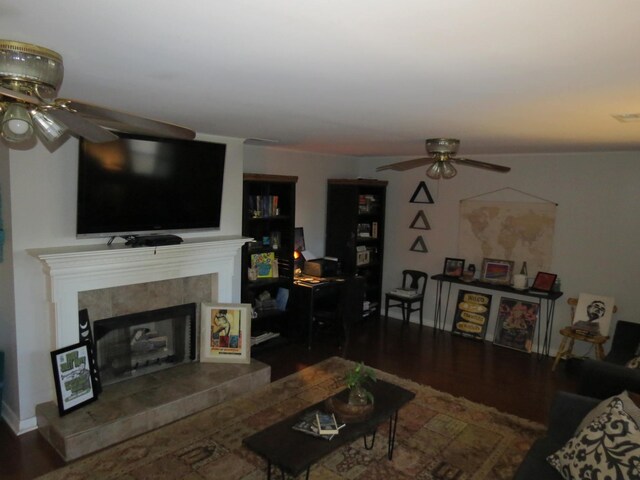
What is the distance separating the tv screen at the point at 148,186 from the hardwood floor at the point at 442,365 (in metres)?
1.60

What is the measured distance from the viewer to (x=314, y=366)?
461cm

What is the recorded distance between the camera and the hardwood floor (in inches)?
155

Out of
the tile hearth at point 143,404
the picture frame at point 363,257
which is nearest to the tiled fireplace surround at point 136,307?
the tile hearth at point 143,404

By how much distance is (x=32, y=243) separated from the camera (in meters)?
3.14

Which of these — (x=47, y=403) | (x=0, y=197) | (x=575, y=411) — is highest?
(x=0, y=197)

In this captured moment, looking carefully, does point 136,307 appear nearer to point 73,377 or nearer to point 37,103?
point 73,377

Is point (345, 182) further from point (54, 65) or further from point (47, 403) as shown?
point (54, 65)

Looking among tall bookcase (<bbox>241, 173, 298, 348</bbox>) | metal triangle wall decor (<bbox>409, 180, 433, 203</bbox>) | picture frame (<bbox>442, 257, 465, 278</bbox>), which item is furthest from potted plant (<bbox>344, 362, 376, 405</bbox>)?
metal triangle wall decor (<bbox>409, 180, 433, 203</bbox>)

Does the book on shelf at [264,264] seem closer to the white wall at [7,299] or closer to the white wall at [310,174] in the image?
A: the white wall at [310,174]

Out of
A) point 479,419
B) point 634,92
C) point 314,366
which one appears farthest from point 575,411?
point 314,366

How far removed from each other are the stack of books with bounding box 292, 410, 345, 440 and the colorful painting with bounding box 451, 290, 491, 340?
342cm

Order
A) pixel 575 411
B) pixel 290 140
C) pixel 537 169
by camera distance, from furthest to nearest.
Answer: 1. pixel 537 169
2. pixel 290 140
3. pixel 575 411

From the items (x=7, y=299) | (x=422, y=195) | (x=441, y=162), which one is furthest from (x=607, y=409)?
(x=422, y=195)

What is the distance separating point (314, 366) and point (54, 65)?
372cm
